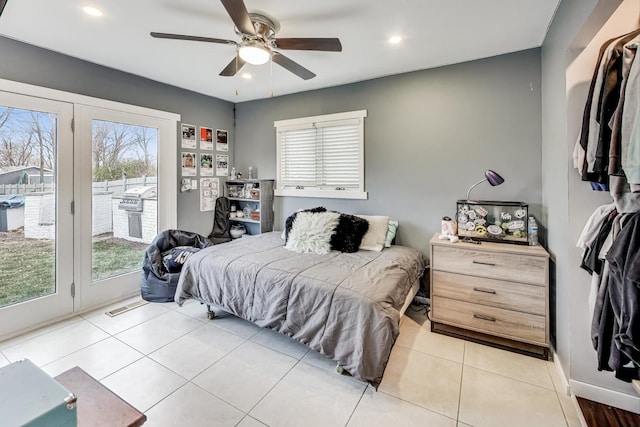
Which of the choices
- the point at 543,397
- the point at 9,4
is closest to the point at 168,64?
the point at 9,4

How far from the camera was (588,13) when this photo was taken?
5.01 feet

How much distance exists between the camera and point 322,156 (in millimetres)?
3896

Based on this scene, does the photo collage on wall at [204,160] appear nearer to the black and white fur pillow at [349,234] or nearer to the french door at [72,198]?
the french door at [72,198]

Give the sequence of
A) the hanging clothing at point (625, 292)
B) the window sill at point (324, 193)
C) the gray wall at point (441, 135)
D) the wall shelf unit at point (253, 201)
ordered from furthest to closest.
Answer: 1. the wall shelf unit at point (253, 201)
2. the window sill at point (324, 193)
3. the gray wall at point (441, 135)
4. the hanging clothing at point (625, 292)

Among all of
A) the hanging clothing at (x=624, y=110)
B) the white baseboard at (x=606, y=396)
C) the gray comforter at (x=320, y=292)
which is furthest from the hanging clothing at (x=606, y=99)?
the gray comforter at (x=320, y=292)

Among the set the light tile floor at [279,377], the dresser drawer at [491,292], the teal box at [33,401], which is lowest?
the light tile floor at [279,377]

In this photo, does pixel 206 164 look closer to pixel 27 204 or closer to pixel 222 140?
pixel 222 140

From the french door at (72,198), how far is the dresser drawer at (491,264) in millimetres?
3360

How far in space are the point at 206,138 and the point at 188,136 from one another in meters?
0.29

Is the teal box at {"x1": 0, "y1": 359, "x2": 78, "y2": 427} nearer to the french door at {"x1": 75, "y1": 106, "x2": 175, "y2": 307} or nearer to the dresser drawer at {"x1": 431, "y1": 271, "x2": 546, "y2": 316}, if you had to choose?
the dresser drawer at {"x1": 431, "y1": 271, "x2": 546, "y2": 316}

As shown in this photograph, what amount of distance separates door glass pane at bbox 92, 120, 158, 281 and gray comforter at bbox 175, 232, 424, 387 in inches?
44.4

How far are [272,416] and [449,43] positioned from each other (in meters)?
3.16

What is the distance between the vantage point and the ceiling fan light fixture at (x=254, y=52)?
212 centimetres

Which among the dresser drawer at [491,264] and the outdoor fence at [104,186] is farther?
the outdoor fence at [104,186]
